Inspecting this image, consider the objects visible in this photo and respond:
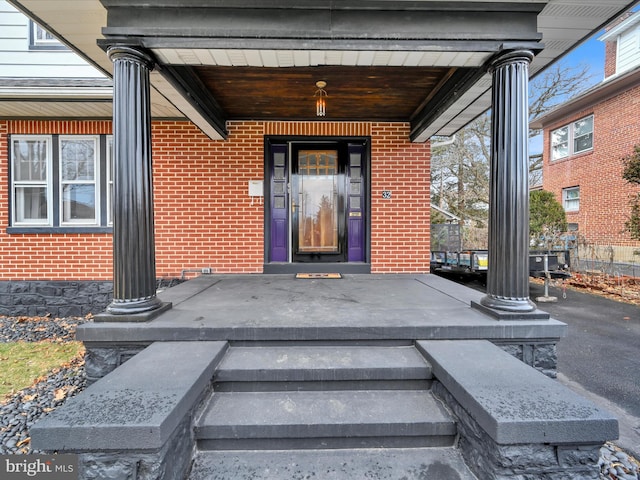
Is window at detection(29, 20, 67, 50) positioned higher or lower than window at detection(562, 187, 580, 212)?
higher

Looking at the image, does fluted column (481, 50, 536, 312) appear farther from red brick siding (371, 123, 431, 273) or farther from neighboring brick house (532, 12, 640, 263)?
neighboring brick house (532, 12, 640, 263)

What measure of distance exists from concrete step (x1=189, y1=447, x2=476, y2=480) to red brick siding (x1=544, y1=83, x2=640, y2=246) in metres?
11.3

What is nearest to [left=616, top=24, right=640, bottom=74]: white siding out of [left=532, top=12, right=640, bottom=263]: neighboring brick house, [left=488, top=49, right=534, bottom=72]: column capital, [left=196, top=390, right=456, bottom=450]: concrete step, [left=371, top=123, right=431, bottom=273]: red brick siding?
[left=532, top=12, right=640, bottom=263]: neighboring brick house

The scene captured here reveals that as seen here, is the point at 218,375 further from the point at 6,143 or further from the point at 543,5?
the point at 6,143

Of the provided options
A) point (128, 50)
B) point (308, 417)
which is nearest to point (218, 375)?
point (308, 417)

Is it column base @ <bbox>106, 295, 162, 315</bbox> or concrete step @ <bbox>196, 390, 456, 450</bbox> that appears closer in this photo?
concrete step @ <bbox>196, 390, 456, 450</bbox>

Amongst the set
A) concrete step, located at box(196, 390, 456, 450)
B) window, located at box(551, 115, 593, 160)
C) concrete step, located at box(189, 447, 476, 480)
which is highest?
window, located at box(551, 115, 593, 160)

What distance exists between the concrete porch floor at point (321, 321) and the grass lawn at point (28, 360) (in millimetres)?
1454

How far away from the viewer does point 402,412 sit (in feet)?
6.22

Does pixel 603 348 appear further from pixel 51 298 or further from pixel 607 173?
pixel 607 173

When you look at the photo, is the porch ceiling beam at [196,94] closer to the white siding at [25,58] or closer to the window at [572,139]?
the white siding at [25,58]

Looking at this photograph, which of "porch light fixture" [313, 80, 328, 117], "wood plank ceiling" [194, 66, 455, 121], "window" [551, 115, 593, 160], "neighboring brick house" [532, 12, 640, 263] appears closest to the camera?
"wood plank ceiling" [194, 66, 455, 121]

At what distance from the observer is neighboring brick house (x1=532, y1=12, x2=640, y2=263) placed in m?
9.52

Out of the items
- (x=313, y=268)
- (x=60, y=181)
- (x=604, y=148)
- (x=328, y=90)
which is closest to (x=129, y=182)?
(x=328, y=90)
